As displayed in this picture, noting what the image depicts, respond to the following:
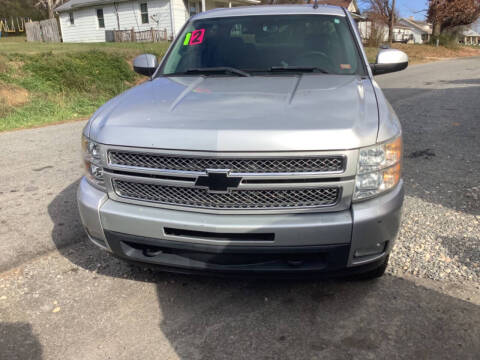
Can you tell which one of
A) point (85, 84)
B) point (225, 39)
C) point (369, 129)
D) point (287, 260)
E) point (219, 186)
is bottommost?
point (85, 84)

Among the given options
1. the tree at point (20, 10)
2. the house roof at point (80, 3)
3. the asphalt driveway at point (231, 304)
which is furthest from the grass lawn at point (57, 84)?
the tree at point (20, 10)

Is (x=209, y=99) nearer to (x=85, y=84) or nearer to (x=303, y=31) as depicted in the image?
(x=303, y=31)

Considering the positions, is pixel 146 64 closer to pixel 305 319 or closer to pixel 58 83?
pixel 305 319

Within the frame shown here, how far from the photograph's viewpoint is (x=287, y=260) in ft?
8.08

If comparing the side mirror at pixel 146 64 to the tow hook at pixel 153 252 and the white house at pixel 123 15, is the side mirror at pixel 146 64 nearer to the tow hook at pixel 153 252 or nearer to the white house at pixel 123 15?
the tow hook at pixel 153 252

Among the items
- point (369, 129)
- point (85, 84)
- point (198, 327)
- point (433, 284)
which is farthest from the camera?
point (85, 84)

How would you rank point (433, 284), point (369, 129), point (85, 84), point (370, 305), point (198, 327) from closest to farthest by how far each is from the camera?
1. point (369, 129)
2. point (198, 327)
3. point (370, 305)
4. point (433, 284)
5. point (85, 84)

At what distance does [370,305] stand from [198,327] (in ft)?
3.63

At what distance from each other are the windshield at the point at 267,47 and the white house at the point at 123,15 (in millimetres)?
23529

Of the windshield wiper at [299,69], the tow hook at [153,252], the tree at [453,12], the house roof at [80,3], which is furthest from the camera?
the tree at [453,12]

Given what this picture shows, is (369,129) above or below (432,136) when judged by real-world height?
above

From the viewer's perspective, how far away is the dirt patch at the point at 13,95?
1075cm

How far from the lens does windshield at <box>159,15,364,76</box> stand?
3613mm

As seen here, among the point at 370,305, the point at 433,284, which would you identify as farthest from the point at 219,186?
the point at 433,284
